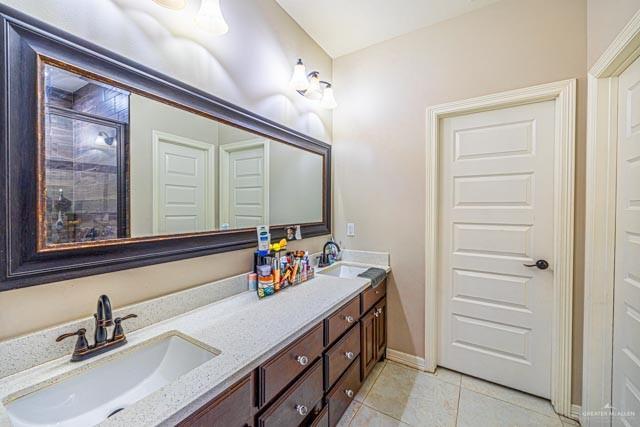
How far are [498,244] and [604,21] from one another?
4.53ft

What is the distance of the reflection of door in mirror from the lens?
91 cm

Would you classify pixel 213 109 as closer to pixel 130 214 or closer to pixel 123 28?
pixel 123 28

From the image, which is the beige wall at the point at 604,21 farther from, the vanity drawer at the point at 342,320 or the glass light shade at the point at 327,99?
the vanity drawer at the point at 342,320

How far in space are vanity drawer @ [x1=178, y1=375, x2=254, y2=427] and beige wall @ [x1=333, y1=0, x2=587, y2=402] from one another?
1.63 meters

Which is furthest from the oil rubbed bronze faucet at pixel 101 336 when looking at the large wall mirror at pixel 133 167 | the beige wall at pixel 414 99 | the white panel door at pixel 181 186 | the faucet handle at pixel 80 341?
the beige wall at pixel 414 99

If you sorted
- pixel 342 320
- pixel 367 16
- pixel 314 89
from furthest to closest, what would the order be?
1. pixel 314 89
2. pixel 367 16
3. pixel 342 320

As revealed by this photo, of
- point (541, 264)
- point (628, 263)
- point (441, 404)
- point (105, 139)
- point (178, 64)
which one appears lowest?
point (441, 404)

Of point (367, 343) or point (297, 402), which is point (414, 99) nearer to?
point (367, 343)

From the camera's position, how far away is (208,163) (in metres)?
1.44

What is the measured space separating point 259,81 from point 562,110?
76.9 inches

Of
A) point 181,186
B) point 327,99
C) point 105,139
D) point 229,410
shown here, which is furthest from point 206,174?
point 327,99

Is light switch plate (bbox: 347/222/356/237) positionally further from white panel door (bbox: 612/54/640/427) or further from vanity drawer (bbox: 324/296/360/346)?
white panel door (bbox: 612/54/640/427)

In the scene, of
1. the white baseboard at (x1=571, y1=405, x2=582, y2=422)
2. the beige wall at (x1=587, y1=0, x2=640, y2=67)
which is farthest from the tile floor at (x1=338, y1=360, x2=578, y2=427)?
the beige wall at (x1=587, y1=0, x2=640, y2=67)

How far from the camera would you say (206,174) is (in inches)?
56.1
